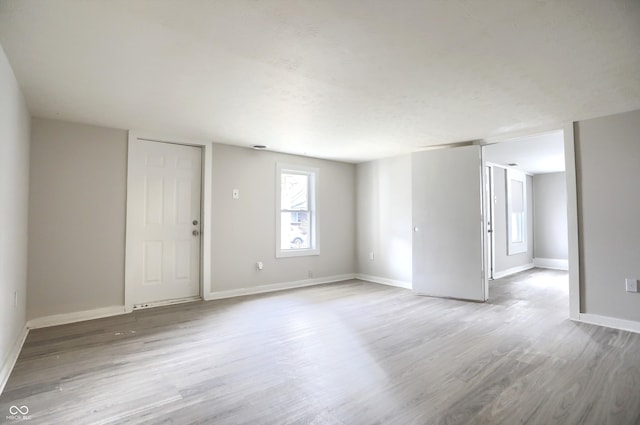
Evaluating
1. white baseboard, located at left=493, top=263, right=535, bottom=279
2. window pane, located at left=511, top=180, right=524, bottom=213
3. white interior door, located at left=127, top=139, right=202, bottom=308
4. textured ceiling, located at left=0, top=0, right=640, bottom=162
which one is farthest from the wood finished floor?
window pane, located at left=511, top=180, right=524, bottom=213

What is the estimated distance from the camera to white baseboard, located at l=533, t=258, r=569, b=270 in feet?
23.8

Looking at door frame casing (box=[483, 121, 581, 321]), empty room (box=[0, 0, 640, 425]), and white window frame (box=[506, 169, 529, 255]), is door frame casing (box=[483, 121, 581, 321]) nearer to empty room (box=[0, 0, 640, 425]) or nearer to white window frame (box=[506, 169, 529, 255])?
empty room (box=[0, 0, 640, 425])

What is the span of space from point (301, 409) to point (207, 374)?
0.82 m

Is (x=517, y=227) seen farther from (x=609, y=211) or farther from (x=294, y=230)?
(x=294, y=230)

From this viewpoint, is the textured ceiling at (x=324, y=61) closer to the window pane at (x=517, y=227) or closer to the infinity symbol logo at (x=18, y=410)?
the infinity symbol logo at (x=18, y=410)

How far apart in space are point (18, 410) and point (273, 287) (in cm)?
336

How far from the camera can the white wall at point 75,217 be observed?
3336mm

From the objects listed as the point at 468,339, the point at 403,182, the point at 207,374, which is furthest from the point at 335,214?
the point at 207,374

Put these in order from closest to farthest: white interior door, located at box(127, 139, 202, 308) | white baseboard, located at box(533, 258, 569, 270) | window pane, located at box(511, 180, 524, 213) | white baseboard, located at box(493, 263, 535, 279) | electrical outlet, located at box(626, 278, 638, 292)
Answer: electrical outlet, located at box(626, 278, 638, 292) → white interior door, located at box(127, 139, 202, 308) → white baseboard, located at box(493, 263, 535, 279) → window pane, located at box(511, 180, 524, 213) → white baseboard, located at box(533, 258, 569, 270)

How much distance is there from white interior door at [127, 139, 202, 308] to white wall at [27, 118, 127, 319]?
0.14 meters

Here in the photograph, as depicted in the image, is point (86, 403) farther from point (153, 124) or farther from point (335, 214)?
point (335, 214)

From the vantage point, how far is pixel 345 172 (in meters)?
6.08

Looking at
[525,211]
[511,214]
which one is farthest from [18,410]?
[525,211]

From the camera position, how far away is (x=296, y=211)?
5500 millimetres
